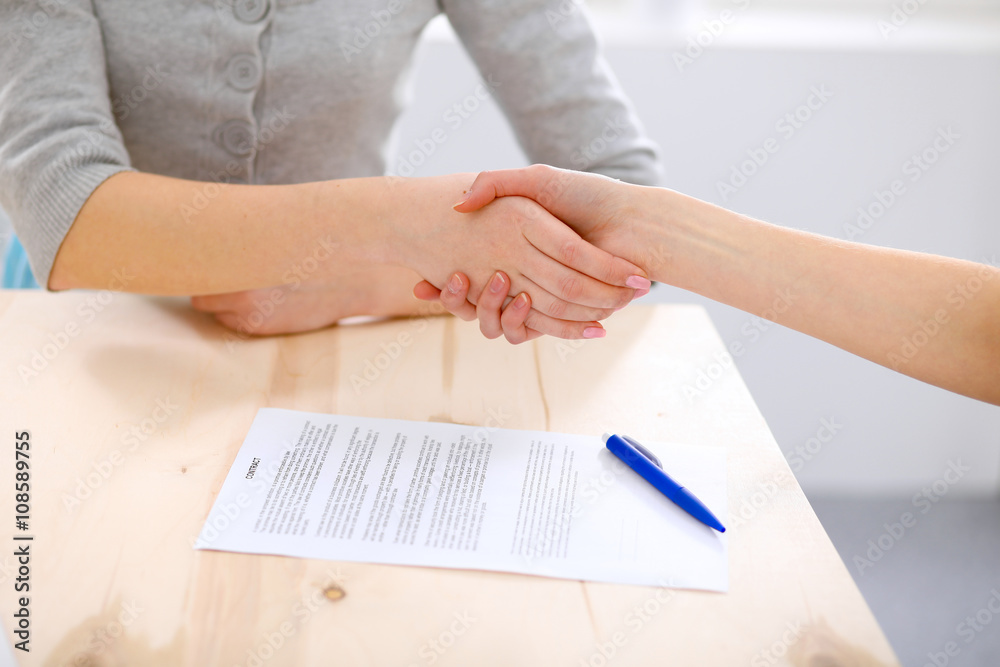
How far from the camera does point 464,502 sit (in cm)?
65

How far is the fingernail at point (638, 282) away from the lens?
2.79 ft

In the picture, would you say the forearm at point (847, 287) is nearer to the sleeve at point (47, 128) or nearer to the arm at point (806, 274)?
the arm at point (806, 274)

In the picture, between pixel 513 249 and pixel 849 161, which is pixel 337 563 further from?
pixel 849 161

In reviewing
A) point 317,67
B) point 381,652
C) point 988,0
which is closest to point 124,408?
point 381,652

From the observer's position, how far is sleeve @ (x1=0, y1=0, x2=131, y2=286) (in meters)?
0.88

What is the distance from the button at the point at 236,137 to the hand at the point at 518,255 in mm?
337

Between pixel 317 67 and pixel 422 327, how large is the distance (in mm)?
414

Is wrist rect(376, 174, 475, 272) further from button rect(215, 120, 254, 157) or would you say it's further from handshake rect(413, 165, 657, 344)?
button rect(215, 120, 254, 157)

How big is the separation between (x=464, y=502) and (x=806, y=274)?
44 cm

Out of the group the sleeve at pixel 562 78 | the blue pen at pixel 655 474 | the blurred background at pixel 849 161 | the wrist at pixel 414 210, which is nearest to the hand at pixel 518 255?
the wrist at pixel 414 210

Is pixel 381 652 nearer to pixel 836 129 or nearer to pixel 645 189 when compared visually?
pixel 645 189

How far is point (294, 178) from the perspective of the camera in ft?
3.86

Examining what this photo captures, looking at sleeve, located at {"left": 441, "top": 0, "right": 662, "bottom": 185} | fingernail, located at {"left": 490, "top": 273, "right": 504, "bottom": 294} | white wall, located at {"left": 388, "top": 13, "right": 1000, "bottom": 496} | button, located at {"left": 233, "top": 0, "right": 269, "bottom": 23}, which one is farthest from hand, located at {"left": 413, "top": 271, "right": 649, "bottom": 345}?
white wall, located at {"left": 388, "top": 13, "right": 1000, "bottom": 496}

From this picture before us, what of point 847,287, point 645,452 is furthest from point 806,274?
point 645,452
